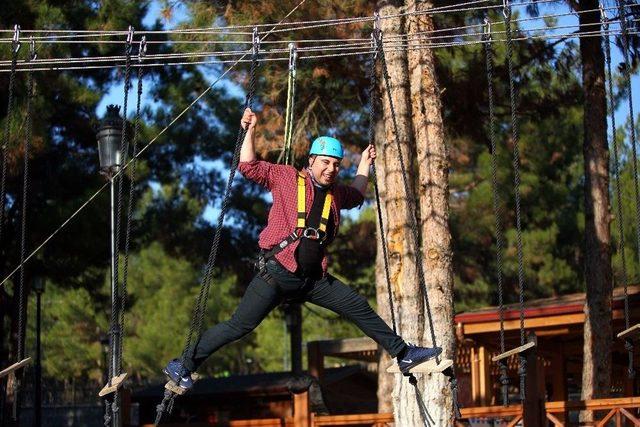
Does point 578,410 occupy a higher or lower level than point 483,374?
lower

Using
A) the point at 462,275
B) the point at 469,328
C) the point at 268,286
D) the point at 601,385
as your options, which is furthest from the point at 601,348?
the point at 462,275

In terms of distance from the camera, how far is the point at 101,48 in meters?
19.1

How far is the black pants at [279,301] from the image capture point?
7.09 m

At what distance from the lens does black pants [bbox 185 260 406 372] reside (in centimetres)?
709

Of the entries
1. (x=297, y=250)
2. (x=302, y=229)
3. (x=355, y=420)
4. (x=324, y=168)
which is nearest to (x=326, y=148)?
(x=324, y=168)

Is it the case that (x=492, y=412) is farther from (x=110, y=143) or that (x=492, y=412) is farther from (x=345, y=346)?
→ (x=345, y=346)

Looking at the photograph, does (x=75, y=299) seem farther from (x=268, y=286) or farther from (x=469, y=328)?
(x=268, y=286)

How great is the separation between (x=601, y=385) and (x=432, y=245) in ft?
16.8

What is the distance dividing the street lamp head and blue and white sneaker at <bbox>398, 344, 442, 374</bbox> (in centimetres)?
458

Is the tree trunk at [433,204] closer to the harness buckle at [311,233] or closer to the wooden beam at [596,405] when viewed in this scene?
the wooden beam at [596,405]

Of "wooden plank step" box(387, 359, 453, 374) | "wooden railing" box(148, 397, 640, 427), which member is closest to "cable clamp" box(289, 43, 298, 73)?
"wooden plank step" box(387, 359, 453, 374)

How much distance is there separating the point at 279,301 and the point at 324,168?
889mm

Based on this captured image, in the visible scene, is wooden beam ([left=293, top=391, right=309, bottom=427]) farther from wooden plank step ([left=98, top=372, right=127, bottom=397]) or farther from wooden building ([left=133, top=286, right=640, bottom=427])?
wooden plank step ([left=98, top=372, right=127, bottom=397])

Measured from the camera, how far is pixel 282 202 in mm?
7059
